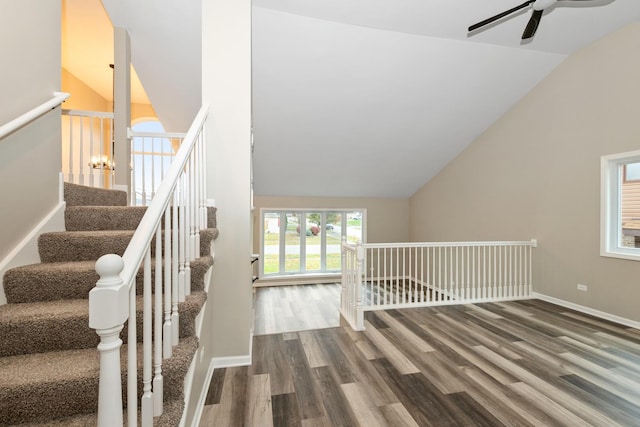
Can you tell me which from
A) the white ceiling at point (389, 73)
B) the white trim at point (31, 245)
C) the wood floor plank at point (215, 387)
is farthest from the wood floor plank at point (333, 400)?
the white ceiling at point (389, 73)

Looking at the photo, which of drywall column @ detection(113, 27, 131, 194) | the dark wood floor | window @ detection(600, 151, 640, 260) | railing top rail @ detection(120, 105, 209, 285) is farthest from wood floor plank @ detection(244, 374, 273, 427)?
window @ detection(600, 151, 640, 260)

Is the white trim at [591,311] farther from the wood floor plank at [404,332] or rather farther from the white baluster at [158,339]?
the white baluster at [158,339]

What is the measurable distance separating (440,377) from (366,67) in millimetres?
3640

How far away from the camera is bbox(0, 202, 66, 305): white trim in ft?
5.37

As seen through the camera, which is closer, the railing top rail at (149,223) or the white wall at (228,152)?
the railing top rail at (149,223)

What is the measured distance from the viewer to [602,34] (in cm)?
345

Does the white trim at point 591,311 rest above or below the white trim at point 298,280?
above

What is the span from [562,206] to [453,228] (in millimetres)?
2156

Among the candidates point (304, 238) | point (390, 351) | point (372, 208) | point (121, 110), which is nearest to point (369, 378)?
point (390, 351)

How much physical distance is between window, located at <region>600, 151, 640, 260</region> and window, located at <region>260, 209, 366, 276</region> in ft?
14.8

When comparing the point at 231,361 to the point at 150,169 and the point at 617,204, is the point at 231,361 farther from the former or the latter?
the point at 617,204

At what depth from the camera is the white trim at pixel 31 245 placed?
1.64 m

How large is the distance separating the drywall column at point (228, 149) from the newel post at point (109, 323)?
156 cm

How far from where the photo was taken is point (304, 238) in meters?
7.22
